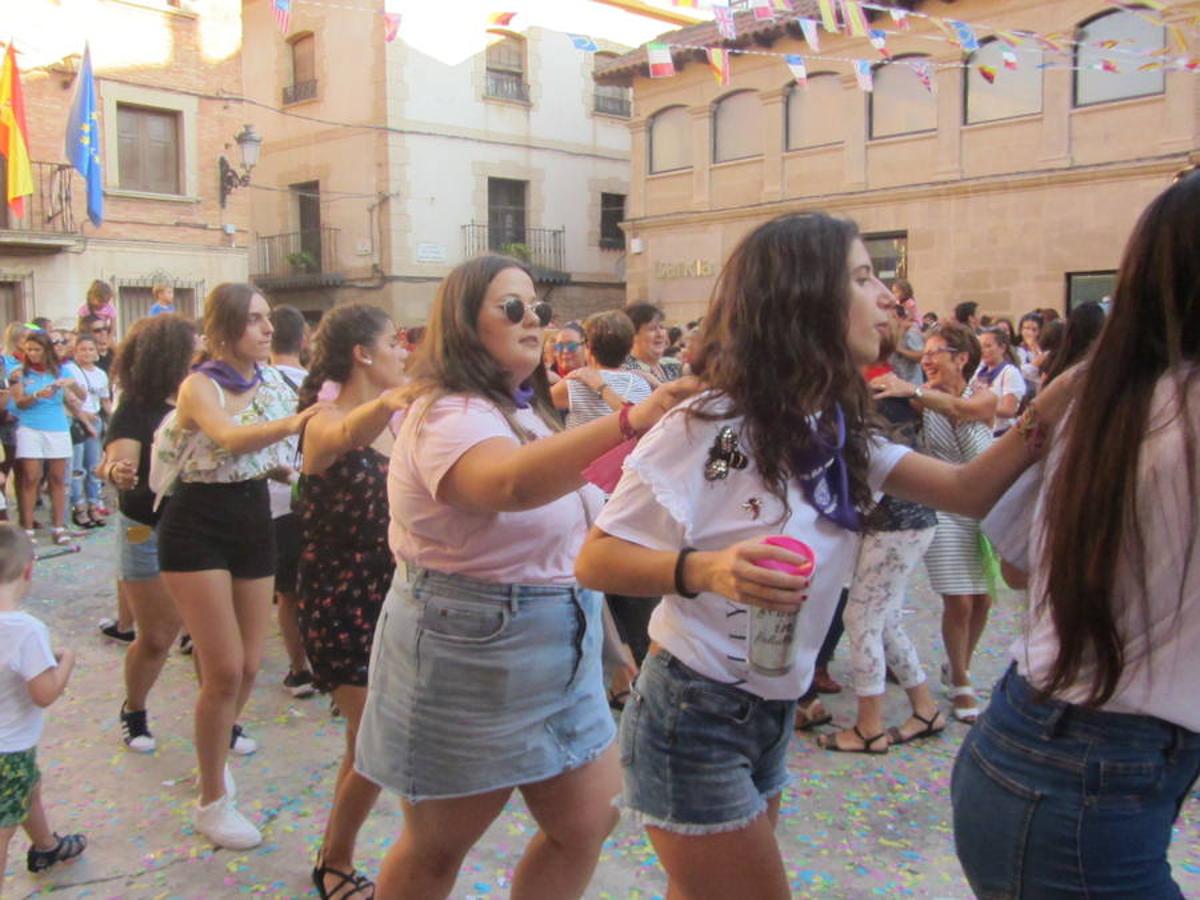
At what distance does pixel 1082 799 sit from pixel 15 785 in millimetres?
2717

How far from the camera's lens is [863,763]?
4301 millimetres

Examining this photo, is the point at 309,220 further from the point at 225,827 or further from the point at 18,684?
the point at 18,684

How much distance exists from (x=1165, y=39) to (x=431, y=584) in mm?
15215

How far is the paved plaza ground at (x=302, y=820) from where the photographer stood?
3338 mm

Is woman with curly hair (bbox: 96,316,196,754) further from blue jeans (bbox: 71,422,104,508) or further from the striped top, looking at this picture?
blue jeans (bbox: 71,422,104,508)

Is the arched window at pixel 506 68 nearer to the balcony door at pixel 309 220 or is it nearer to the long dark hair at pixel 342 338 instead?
the balcony door at pixel 309 220

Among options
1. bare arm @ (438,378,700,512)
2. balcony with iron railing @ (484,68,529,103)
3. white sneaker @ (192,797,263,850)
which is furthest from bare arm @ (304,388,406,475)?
balcony with iron railing @ (484,68,529,103)

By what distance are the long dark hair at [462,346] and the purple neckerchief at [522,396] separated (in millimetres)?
42

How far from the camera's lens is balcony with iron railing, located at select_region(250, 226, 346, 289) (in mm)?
24172

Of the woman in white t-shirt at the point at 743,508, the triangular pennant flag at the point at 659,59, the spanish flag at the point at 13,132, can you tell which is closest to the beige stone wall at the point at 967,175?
the triangular pennant flag at the point at 659,59

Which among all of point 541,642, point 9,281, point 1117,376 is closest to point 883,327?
point 1117,376

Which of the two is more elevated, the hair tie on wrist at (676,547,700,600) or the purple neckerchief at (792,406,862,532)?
the purple neckerchief at (792,406,862,532)

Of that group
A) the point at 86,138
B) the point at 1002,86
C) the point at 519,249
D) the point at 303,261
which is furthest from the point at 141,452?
the point at 303,261

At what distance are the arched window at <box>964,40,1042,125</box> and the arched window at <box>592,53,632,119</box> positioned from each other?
11.0m
